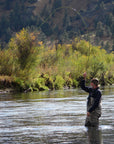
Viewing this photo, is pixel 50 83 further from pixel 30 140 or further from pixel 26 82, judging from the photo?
pixel 30 140

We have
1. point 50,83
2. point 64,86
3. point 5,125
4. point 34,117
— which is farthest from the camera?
point 64,86

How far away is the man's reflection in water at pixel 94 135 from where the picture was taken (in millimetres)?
12281

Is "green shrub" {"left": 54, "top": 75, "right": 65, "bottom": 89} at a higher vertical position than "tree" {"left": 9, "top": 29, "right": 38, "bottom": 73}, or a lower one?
lower

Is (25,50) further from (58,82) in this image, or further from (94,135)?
(94,135)

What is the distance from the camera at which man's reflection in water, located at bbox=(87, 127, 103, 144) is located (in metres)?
12.3

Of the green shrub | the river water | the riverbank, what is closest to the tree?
the riverbank

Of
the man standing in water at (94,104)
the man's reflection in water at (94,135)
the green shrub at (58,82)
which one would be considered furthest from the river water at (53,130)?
the green shrub at (58,82)

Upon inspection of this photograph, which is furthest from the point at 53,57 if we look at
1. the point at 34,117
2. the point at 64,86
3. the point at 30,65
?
the point at 34,117

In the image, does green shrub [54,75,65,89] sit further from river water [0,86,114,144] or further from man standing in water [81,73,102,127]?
man standing in water [81,73,102,127]

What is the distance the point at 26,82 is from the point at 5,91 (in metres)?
3.24

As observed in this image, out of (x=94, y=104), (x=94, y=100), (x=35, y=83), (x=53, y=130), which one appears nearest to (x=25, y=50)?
(x=35, y=83)

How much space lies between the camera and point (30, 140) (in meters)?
12.7

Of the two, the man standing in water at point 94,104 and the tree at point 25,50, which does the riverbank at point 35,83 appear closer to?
the tree at point 25,50

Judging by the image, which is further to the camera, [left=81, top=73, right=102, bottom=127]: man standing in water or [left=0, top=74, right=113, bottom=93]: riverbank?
[left=0, top=74, right=113, bottom=93]: riverbank
